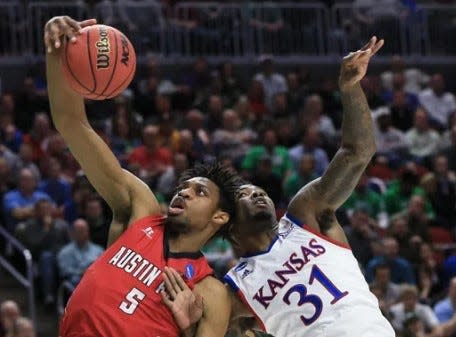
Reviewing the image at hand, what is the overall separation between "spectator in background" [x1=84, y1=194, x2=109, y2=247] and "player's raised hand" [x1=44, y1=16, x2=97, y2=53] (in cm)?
698

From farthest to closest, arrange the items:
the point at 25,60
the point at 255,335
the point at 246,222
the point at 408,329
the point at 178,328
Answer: the point at 25,60 → the point at 408,329 → the point at 255,335 → the point at 246,222 → the point at 178,328

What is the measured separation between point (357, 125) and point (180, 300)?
1520 mm

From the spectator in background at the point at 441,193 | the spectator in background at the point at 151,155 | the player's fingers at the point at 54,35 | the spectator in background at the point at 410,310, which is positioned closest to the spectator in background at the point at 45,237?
the spectator in background at the point at 151,155

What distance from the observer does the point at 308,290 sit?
768 centimetres

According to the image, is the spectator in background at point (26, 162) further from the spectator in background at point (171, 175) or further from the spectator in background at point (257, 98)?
the spectator in background at point (257, 98)

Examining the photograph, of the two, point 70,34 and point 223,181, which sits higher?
point 70,34

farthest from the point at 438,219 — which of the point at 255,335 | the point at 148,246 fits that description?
the point at 148,246

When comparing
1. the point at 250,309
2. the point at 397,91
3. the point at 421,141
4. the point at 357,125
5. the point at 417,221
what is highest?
the point at 357,125

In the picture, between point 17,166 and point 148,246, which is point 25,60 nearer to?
point 17,166

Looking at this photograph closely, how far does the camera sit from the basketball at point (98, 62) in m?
7.30

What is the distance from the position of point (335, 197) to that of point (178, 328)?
1212mm

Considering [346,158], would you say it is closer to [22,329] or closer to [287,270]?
[287,270]

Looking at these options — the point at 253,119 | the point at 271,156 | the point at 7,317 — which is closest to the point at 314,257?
the point at 7,317

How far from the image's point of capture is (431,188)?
16.6m
